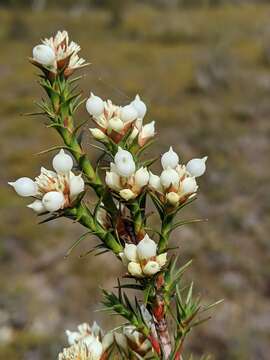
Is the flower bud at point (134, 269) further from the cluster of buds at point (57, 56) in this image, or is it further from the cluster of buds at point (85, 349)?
the cluster of buds at point (57, 56)

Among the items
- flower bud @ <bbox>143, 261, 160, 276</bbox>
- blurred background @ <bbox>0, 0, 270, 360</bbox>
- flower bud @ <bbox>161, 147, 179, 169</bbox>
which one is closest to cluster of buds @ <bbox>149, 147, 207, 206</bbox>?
flower bud @ <bbox>161, 147, 179, 169</bbox>

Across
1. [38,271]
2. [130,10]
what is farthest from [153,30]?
[38,271]

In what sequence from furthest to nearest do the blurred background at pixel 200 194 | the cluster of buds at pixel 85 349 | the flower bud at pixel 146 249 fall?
the blurred background at pixel 200 194
the cluster of buds at pixel 85 349
the flower bud at pixel 146 249

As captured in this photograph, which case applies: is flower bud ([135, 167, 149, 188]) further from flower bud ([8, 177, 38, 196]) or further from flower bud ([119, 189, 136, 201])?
flower bud ([8, 177, 38, 196])

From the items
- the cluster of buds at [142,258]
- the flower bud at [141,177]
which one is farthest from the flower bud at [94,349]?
the flower bud at [141,177]

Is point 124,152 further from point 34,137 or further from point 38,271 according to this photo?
point 34,137
